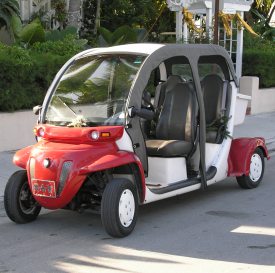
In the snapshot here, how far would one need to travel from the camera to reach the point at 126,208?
5848 millimetres

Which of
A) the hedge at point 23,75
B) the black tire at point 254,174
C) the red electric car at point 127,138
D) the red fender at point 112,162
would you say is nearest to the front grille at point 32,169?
the red electric car at point 127,138

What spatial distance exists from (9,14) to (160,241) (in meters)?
8.10

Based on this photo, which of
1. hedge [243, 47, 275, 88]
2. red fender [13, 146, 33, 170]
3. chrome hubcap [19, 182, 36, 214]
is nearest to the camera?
red fender [13, 146, 33, 170]

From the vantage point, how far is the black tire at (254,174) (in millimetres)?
7790

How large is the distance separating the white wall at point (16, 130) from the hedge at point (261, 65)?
723 centimetres

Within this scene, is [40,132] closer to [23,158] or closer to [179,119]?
[23,158]

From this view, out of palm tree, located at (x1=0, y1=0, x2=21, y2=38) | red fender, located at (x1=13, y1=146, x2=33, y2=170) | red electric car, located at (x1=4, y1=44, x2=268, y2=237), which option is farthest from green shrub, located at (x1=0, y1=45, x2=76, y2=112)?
red fender, located at (x1=13, y1=146, x2=33, y2=170)

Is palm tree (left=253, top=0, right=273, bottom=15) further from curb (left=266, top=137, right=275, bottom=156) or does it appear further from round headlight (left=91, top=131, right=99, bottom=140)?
round headlight (left=91, top=131, right=99, bottom=140)

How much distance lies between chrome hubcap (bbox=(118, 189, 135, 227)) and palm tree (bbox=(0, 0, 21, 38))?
22.6 ft

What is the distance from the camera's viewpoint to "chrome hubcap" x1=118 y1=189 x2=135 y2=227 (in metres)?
5.79

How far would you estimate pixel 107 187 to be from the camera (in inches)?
227

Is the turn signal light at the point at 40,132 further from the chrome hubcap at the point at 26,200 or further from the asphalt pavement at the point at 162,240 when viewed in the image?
the asphalt pavement at the point at 162,240

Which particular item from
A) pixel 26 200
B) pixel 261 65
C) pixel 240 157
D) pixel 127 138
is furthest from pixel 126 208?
pixel 261 65

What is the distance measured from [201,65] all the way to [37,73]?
3.46m
